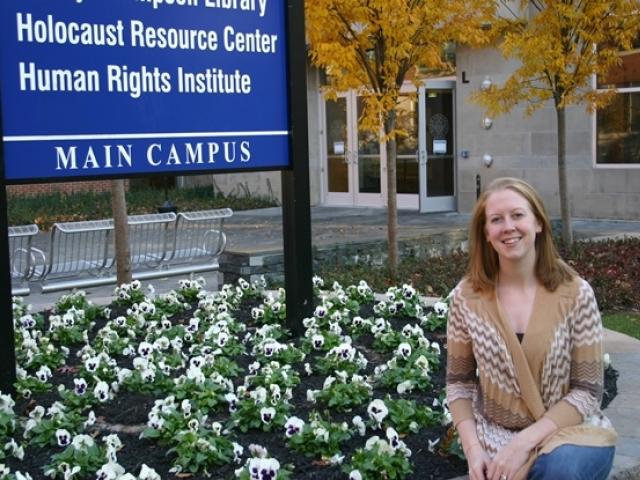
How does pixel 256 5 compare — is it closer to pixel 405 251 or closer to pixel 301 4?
pixel 301 4

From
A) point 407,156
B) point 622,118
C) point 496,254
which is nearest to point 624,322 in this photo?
point 496,254

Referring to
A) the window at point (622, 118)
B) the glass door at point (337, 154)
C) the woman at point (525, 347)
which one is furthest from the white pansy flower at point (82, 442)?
the glass door at point (337, 154)

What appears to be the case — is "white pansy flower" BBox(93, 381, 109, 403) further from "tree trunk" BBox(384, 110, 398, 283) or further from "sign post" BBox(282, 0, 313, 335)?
"tree trunk" BBox(384, 110, 398, 283)

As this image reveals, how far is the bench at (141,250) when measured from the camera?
11.7 m

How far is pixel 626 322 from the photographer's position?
8.69 m

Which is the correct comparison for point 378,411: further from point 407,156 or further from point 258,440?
point 407,156

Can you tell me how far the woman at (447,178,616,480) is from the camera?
3.23 meters

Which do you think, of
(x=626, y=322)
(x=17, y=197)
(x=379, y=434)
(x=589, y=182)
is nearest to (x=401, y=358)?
(x=379, y=434)

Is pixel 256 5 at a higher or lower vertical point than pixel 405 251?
higher

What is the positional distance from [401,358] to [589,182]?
13.1 meters

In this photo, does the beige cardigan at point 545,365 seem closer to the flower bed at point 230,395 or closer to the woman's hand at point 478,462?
the woman's hand at point 478,462

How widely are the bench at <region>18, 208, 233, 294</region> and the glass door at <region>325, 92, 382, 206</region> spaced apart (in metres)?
9.68

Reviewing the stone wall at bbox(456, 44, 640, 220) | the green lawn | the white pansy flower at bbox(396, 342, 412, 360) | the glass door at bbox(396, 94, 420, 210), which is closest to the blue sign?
the white pansy flower at bbox(396, 342, 412, 360)

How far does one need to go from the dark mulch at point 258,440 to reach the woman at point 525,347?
0.68 meters
